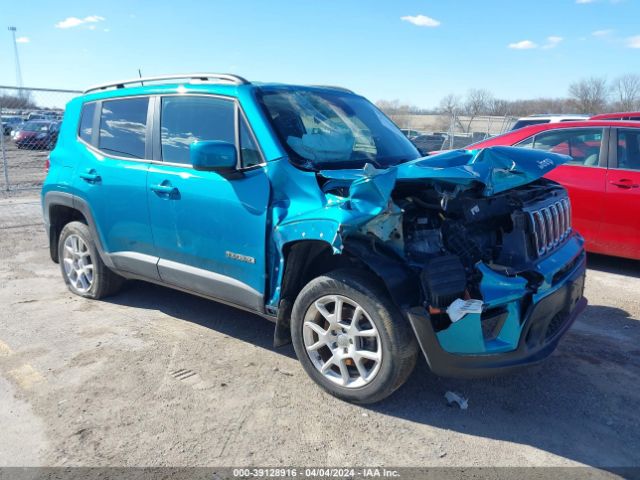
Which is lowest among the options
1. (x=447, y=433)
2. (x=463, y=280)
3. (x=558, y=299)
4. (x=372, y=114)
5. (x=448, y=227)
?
(x=447, y=433)

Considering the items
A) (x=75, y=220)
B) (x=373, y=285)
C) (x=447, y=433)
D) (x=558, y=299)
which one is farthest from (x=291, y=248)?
(x=75, y=220)

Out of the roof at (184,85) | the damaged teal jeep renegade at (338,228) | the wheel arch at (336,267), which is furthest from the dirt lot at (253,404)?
the roof at (184,85)

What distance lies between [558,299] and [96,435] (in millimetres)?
2845

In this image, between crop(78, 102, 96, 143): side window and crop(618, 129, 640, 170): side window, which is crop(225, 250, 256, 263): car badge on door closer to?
crop(78, 102, 96, 143): side window

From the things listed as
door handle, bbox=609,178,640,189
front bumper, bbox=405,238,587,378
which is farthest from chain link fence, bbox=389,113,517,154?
front bumper, bbox=405,238,587,378

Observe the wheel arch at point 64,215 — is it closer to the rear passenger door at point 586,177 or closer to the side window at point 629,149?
the rear passenger door at point 586,177

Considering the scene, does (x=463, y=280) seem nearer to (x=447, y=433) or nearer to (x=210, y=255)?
(x=447, y=433)

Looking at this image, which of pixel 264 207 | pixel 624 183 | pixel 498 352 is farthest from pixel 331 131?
pixel 624 183

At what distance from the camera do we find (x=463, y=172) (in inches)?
122

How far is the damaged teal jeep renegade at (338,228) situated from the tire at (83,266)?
43cm

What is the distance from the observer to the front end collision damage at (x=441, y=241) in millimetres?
3047

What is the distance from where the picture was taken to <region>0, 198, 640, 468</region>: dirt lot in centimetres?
294

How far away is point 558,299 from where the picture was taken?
3.36m

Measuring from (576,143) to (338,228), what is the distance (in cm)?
451
